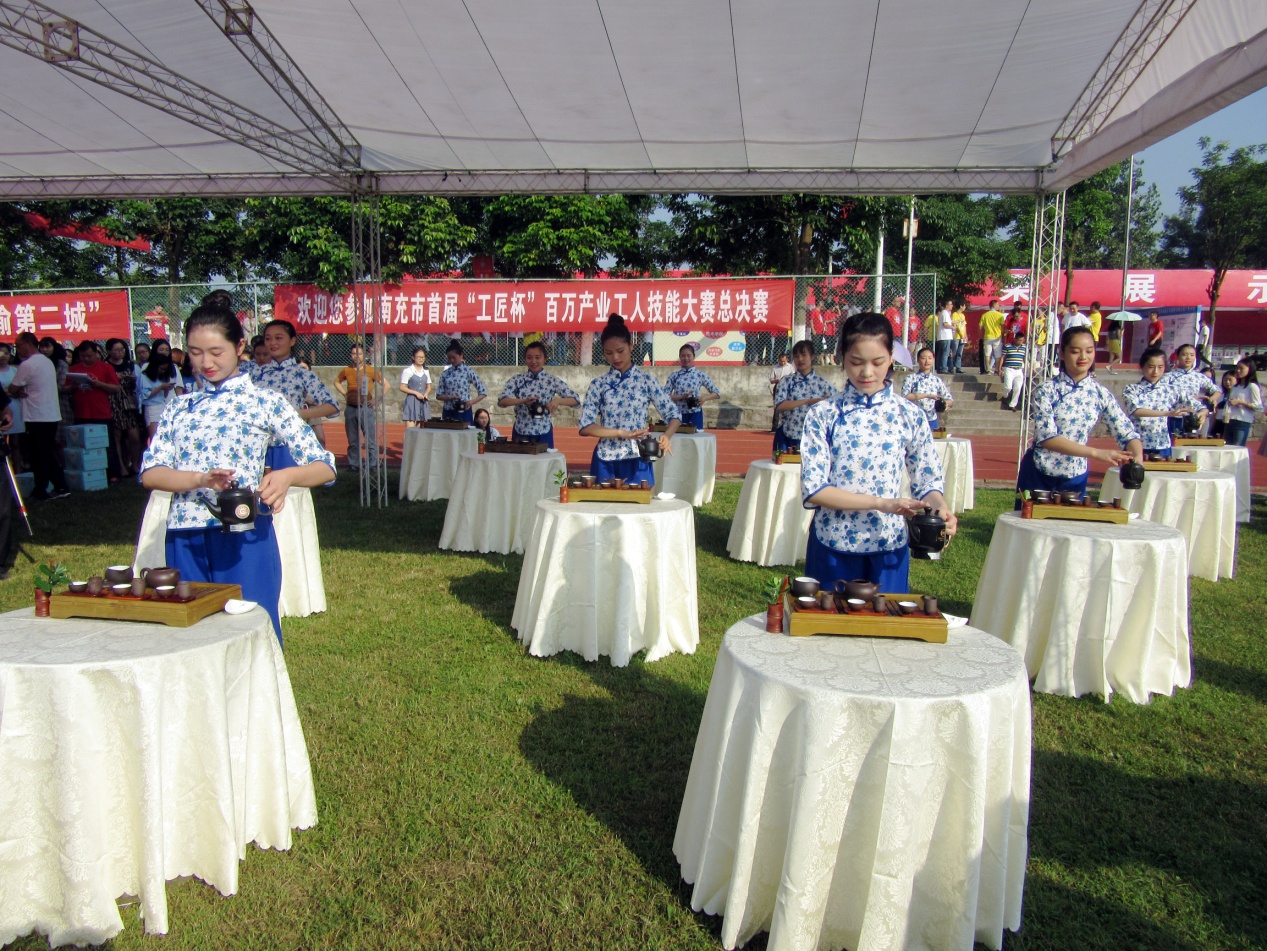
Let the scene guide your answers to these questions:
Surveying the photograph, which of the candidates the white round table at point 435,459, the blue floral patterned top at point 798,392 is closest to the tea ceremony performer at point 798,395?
the blue floral patterned top at point 798,392


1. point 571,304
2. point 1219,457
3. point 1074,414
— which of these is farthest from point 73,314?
point 1219,457

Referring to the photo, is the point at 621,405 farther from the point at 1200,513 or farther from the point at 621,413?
the point at 1200,513

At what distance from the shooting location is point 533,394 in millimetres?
7801

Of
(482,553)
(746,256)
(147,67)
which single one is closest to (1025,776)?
(482,553)

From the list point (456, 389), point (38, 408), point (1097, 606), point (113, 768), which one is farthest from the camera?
point (456, 389)

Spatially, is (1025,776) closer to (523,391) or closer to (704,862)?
(704,862)

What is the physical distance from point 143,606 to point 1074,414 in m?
4.80

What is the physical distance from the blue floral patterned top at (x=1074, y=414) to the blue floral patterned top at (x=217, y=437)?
162 inches

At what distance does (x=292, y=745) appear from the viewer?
283cm

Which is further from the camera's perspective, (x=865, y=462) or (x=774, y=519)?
(x=774, y=519)

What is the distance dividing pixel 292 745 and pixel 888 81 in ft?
19.9

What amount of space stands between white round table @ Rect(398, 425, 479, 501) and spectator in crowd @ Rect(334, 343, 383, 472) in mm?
501

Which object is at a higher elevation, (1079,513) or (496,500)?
(1079,513)

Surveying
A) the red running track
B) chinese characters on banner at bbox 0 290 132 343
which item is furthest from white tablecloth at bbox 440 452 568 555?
chinese characters on banner at bbox 0 290 132 343
